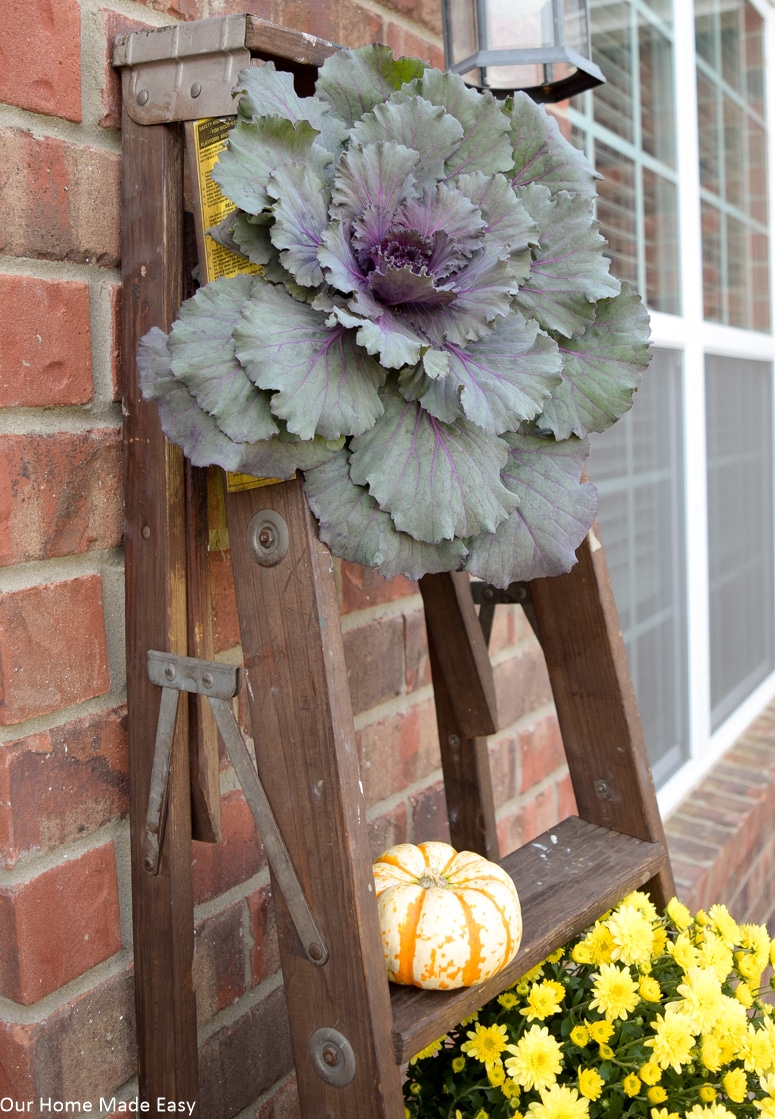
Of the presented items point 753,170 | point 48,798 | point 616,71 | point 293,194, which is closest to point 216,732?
point 48,798

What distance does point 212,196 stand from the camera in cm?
73

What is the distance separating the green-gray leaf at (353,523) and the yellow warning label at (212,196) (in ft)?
0.54

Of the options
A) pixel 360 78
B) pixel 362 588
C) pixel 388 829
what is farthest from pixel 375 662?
pixel 360 78

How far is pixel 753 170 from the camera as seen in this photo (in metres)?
2.78

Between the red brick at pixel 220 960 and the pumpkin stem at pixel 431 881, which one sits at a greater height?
the pumpkin stem at pixel 431 881

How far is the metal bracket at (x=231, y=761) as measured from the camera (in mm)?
703

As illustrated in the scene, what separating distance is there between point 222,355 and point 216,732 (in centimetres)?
35

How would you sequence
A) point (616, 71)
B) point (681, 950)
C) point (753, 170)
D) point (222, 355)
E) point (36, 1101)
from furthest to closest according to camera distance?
point (753, 170), point (616, 71), point (681, 950), point (36, 1101), point (222, 355)

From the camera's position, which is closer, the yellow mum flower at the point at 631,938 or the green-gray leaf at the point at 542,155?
the green-gray leaf at the point at 542,155

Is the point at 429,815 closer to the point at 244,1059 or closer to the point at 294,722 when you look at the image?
the point at 244,1059

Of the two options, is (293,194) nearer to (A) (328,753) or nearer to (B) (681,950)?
(A) (328,753)

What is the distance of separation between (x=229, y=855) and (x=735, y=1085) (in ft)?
1.59

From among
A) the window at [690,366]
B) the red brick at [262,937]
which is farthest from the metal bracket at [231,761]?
the window at [690,366]

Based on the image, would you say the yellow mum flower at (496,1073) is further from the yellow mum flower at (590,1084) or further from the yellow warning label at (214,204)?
the yellow warning label at (214,204)
